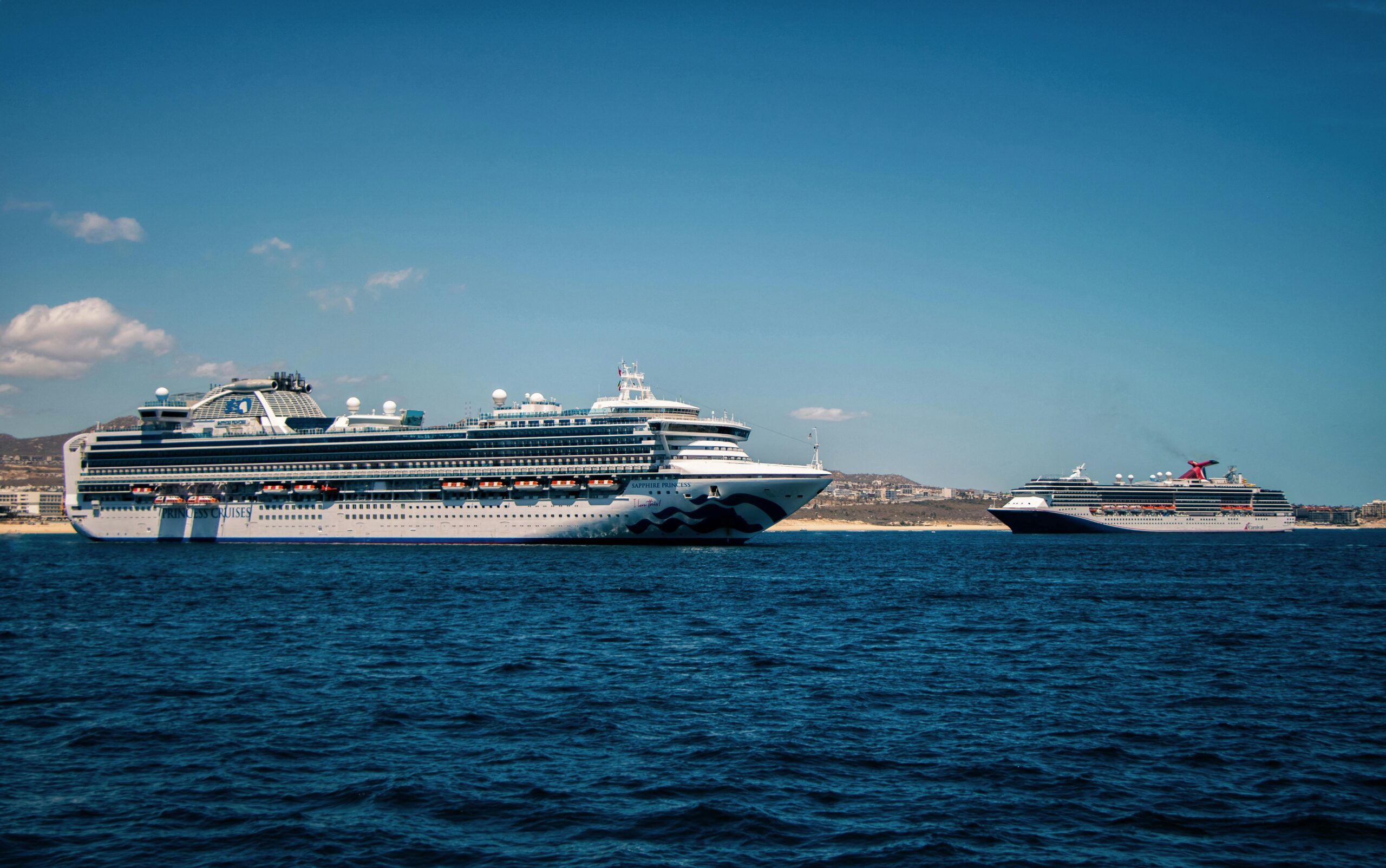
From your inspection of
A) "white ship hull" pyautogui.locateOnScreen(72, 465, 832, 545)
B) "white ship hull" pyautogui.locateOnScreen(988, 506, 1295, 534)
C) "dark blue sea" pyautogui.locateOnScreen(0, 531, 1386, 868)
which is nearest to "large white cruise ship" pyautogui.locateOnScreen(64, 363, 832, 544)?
"white ship hull" pyautogui.locateOnScreen(72, 465, 832, 545)

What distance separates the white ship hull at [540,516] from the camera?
266 ft

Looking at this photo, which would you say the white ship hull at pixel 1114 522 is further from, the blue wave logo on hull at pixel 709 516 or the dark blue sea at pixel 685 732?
the dark blue sea at pixel 685 732

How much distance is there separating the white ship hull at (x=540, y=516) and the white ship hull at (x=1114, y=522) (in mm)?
93212

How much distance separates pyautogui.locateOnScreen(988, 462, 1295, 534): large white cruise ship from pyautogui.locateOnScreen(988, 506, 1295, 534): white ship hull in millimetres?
96

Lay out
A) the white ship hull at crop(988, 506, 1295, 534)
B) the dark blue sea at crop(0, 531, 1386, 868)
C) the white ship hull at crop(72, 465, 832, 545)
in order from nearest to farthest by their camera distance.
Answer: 1. the dark blue sea at crop(0, 531, 1386, 868)
2. the white ship hull at crop(72, 465, 832, 545)
3. the white ship hull at crop(988, 506, 1295, 534)

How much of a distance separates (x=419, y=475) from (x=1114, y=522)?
122 meters

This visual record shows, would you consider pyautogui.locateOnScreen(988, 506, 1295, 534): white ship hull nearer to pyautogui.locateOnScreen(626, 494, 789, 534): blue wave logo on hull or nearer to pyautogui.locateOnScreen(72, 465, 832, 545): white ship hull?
pyautogui.locateOnScreen(626, 494, 789, 534): blue wave logo on hull

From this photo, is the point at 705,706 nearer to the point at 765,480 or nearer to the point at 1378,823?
the point at 1378,823

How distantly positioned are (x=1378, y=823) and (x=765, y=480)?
64.5 m

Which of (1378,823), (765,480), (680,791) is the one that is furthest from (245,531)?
(1378,823)

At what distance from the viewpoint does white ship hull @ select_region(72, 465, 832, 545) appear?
80.9 metres

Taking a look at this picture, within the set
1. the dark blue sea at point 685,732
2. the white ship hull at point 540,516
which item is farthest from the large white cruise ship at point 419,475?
the dark blue sea at point 685,732

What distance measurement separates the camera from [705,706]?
2353cm

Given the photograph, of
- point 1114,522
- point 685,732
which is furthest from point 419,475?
point 1114,522
